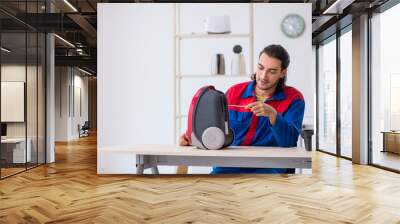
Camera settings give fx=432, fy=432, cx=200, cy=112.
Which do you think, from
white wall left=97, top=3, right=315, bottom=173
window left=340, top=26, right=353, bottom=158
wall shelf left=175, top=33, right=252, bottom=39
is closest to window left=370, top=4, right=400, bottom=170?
window left=340, top=26, right=353, bottom=158

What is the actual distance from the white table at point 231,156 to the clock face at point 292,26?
269 centimetres

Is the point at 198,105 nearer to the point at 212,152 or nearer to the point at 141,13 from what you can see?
the point at 212,152

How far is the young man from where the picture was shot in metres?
3.64

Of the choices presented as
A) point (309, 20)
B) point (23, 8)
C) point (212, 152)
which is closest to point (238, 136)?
point (212, 152)

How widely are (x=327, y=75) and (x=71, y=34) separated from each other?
257 inches

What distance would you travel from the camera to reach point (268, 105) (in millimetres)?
3432

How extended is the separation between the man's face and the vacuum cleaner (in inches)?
62.5

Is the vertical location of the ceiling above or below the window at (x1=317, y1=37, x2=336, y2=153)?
above

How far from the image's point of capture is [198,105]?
100 inches

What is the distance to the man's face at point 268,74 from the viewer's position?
4137mm

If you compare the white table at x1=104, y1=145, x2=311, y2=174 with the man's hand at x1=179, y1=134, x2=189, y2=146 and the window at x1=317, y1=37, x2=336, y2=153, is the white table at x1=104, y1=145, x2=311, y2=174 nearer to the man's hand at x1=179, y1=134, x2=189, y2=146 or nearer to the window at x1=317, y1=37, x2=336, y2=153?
the man's hand at x1=179, y1=134, x2=189, y2=146

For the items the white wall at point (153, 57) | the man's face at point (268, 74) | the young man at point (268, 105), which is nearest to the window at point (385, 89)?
the white wall at point (153, 57)

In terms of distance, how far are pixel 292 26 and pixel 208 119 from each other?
2.95 m

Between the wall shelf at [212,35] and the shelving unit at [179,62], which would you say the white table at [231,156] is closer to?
the shelving unit at [179,62]
